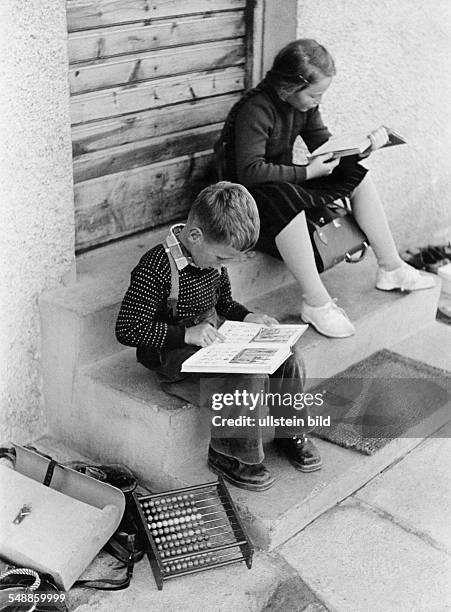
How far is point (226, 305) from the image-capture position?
372 centimetres

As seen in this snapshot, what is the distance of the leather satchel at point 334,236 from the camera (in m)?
4.32

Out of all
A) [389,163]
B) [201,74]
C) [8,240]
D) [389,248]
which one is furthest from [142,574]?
[389,163]

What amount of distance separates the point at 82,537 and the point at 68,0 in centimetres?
214

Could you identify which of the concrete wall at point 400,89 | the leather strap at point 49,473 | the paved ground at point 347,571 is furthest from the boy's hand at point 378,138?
the leather strap at point 49,473

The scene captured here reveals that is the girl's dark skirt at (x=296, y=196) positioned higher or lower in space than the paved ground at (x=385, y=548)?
higher

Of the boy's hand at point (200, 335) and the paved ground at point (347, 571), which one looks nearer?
the paved ground at point (347, 571)

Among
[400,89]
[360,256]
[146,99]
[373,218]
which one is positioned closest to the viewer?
[146,99]

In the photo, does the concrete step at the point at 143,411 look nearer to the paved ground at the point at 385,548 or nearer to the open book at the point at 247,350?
the open book at the point at 247,350

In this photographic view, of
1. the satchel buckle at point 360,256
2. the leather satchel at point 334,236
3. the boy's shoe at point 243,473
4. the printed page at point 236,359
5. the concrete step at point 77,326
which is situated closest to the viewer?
the printed page at point 236,359

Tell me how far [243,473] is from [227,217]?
940 mm

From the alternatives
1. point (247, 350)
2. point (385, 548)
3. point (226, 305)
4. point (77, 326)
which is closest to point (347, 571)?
point (385, 548)

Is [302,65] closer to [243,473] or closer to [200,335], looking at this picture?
[200,335]

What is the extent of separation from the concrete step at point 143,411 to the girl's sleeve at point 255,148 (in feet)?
1.97

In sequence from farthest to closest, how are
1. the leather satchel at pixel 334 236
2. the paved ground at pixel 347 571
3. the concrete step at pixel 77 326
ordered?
the leather satchel at pixel 334 236 < the concrete step at pixel 77 326 < the paved ground at pixel 347 571
